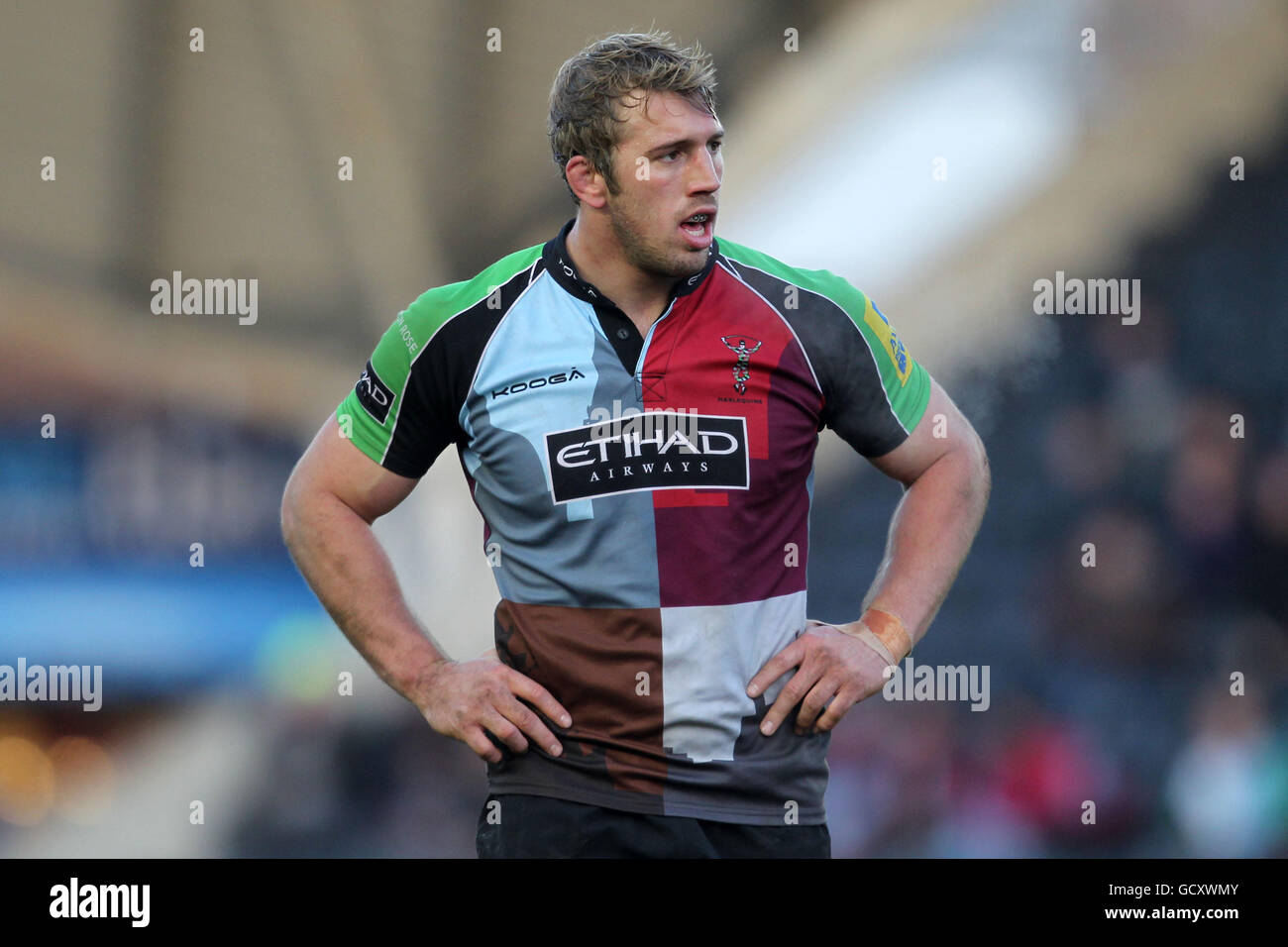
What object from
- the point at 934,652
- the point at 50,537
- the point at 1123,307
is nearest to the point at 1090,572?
the point at 934,652

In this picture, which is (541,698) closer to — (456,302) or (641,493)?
(641,493)

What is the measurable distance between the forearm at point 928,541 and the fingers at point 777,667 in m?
0.30

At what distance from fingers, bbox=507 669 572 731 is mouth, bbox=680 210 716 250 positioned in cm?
90

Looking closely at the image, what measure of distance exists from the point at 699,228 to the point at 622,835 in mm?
1168

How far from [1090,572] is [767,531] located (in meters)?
2.60

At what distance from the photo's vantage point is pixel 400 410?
8.36 feet

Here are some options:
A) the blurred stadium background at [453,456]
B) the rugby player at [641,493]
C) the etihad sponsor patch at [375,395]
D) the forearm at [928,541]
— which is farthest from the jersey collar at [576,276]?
the blurred stadium background at [453,456]

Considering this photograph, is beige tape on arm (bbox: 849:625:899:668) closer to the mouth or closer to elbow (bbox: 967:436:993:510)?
elbow (bbox: 967:436:993:510)

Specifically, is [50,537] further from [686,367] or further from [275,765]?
[686,367]

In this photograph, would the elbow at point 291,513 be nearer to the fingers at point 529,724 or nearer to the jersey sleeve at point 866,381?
the fingers at point 529,724
